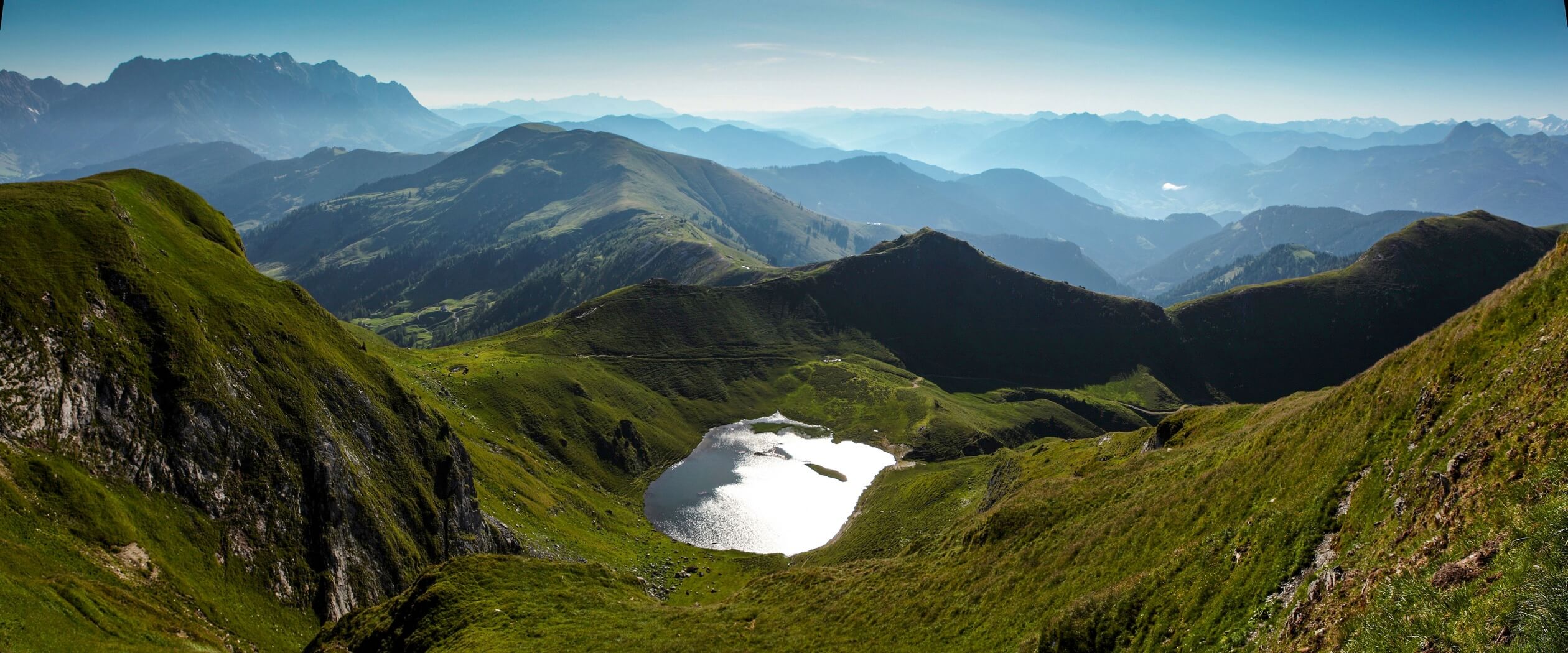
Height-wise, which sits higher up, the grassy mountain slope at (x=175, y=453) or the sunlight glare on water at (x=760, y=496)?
the grassy mountain slope at (x=175, y=453)

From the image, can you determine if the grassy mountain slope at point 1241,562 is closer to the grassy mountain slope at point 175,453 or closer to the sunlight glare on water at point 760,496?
the grassy mountain slope at point 175,453

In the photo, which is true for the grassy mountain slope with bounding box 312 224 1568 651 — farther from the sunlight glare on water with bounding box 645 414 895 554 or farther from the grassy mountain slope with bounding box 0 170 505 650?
the sunlight glare on water with bounding box 645 414 895 554

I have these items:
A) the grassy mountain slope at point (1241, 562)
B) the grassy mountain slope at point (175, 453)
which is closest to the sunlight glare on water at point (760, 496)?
the grassy mountain slope at point (175, 453)

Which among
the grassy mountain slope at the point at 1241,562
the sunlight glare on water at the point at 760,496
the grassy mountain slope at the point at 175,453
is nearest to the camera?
the grassy mountain slope at the point at 1241,562

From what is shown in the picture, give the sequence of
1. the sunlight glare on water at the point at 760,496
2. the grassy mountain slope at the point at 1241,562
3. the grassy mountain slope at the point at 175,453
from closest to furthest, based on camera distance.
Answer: the grassy mountain slope at the point at 1241,562 < the grassy mountain slope at the point at 175,453 < the sunlight glare on water at the point at 760,496

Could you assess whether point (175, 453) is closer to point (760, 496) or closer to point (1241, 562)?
point (1241, 562)

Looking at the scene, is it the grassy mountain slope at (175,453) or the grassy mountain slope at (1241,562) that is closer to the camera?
the grassy mountain slope at (1241,562)

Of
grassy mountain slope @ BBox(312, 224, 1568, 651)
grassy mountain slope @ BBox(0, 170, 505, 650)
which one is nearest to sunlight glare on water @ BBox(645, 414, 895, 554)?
grassy mountain slope @ BBox(0, 170, 505, 650)

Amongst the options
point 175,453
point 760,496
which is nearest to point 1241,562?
point 175,453
